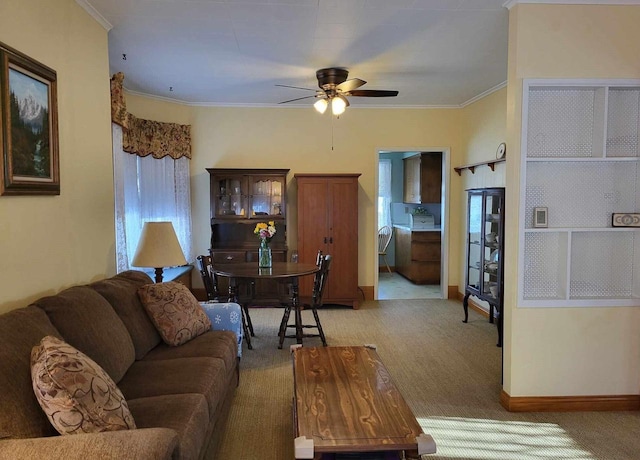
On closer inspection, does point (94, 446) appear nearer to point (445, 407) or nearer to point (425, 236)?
point (445, 407)

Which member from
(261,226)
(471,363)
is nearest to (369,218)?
(261,226)

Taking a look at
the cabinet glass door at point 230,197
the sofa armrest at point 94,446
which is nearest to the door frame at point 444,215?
the cabinet glass door at point 230,197

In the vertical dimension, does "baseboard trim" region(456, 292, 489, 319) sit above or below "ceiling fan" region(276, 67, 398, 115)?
below

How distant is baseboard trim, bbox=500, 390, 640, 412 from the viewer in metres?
2.96

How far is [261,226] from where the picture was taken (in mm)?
4523

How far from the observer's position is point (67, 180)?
268 cm

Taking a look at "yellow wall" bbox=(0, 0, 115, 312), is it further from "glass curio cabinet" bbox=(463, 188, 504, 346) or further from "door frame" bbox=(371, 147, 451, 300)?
"door frame" bbox=(371, 147, 451, 300)

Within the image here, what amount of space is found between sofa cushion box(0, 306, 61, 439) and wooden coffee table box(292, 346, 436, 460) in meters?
0.94

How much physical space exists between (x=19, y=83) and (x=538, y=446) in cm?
338

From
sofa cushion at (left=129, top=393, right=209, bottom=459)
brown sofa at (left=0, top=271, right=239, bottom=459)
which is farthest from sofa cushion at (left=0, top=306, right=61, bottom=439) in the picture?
sofa cushion at (left=129, top=393, right=209, bottom=459)

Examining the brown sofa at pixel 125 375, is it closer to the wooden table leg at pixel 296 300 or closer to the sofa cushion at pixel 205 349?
the sofa cushion at pixel 205 349

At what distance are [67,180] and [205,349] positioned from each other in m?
1.33

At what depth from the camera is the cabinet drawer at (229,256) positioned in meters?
5.57

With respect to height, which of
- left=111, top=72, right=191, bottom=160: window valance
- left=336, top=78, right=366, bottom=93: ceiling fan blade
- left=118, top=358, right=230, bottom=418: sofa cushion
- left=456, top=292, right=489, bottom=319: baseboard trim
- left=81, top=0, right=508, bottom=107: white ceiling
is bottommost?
left=456, top=292, right=489, bottom=319: baseboard trim
